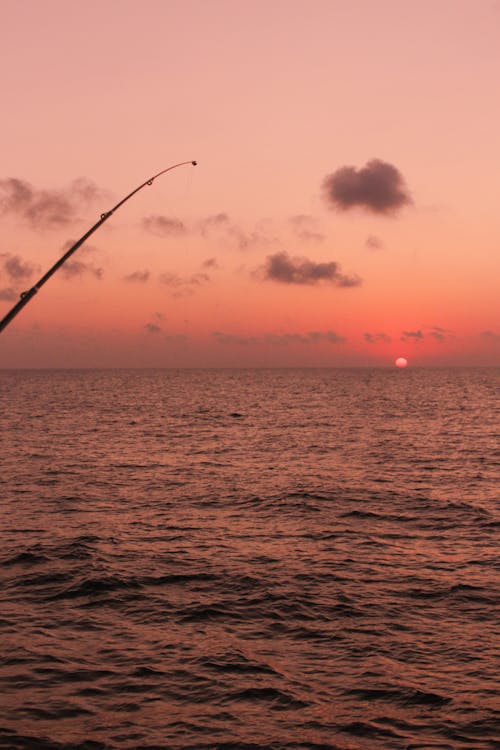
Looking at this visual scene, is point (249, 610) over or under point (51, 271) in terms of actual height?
under

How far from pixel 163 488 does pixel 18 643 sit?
778 inches

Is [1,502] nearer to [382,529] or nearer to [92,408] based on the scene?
[382,529]

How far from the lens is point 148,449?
5159 centimetres

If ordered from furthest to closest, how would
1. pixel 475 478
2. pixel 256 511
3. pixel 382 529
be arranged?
pixel 475 478 < pixel 256 511 < pixel 382 529

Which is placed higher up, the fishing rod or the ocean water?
the fishing rod

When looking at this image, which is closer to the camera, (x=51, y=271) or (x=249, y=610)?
(x=51, y=271)

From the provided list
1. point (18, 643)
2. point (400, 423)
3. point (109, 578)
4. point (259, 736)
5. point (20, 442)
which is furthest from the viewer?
point (400, 423)

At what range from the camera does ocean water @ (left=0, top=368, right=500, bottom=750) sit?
12273 mm

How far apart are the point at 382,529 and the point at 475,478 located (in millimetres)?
14256

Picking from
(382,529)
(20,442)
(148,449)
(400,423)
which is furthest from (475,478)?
(400,423)

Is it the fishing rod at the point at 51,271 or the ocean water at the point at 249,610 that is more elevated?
the fishing rod at the point at 51,271

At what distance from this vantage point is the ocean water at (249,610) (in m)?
12.3

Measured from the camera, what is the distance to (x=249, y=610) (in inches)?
692

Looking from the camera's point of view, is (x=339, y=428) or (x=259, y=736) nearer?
(x=259, y=736)
